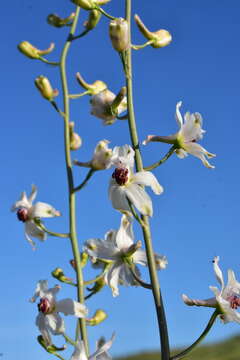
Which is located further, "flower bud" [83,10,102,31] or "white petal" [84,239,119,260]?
"flower bud" [83,10,102,31]

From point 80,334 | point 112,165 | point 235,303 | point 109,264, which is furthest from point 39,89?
point 235,303

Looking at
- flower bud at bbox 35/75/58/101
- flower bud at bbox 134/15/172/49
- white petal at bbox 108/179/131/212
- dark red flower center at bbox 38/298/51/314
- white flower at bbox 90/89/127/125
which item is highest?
flower bud at bbox 35/75/58/101

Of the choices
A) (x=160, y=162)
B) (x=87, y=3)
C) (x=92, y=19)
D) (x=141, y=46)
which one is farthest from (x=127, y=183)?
(x=92, y=19)

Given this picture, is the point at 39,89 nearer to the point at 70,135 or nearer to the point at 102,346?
the point at 70,135

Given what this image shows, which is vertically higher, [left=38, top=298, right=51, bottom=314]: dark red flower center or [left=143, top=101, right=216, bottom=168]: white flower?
[left=143, top=101, right=216, bottom=168]: white flower

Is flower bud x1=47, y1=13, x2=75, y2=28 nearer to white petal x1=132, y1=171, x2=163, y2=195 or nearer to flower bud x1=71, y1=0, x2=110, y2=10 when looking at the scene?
flower bud x1=71, y1=0, x2=110, y2=10

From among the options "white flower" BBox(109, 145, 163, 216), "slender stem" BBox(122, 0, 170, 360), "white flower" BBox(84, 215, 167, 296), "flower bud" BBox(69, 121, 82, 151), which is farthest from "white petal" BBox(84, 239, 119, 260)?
"flower bud" BBox(69, 121, 82, 151)

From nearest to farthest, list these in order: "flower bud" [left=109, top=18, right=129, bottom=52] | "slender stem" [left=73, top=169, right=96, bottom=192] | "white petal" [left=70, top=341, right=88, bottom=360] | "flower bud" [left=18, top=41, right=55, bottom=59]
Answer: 1. "white petal" [left=70, top=341, right=88, bottom=360]
2. "flower bud" [left=109, top=18, right=129, bottom=52]
3. "slender stem" [left=73, top=169, right=96, bottom=192]
4. "flower bud" [left=18, top=41, right=55, bottom=59]

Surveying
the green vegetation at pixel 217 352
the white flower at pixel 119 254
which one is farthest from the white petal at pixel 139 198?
the green vegetation at pixel 217 352
